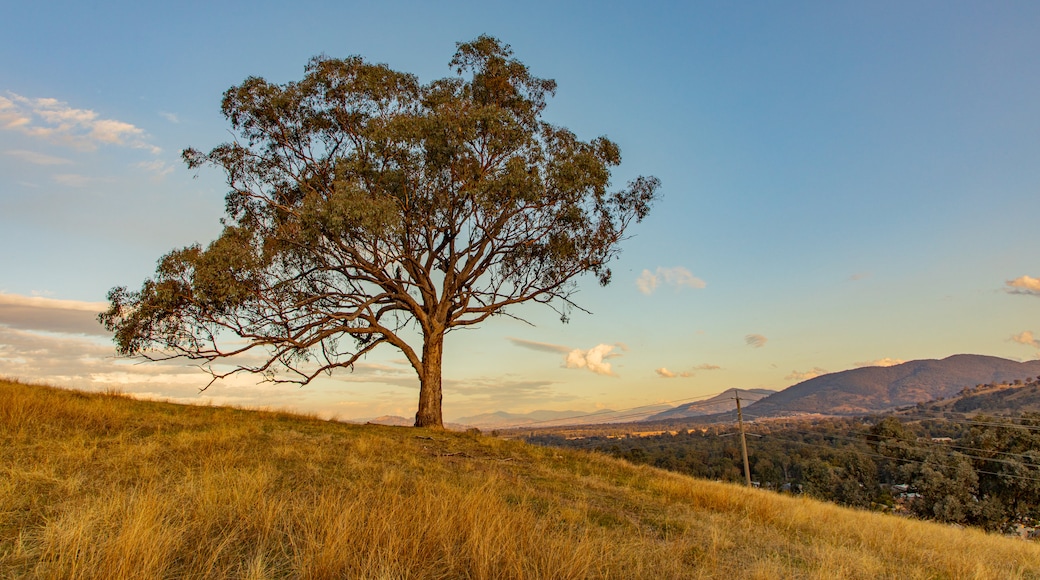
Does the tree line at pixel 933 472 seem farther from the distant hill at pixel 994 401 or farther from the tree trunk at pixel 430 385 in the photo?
the distant hill at pixel 994 401

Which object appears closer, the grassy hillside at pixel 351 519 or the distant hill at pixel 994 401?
the grassy hillside at pixel 351 519

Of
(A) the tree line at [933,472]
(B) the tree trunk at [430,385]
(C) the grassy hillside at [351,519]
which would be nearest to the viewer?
(C) the grassy hillside at [351,519]

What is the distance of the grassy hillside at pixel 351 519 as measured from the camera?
147 inches

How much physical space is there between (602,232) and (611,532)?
16195 millimetres

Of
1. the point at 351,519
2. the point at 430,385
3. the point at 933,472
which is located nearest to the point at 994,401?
the point at 933,472

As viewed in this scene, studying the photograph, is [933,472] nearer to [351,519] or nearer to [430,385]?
[430,385]

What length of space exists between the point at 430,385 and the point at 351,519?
1435 centimetres

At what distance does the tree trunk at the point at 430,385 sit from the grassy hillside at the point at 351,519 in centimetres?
719

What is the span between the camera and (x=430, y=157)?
1816 centimetres

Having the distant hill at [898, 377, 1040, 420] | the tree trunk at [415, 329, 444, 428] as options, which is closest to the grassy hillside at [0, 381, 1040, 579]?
the tree trunk at [415, 329, 444, 428]

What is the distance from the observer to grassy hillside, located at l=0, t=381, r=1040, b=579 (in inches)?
147

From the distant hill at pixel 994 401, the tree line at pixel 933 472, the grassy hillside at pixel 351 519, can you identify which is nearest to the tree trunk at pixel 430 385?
the grassy hillside at pixel 351 519

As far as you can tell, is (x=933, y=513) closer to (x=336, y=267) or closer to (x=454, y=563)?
(x=336, y=267)

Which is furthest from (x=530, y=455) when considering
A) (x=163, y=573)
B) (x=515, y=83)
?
(x=515, y=83)
